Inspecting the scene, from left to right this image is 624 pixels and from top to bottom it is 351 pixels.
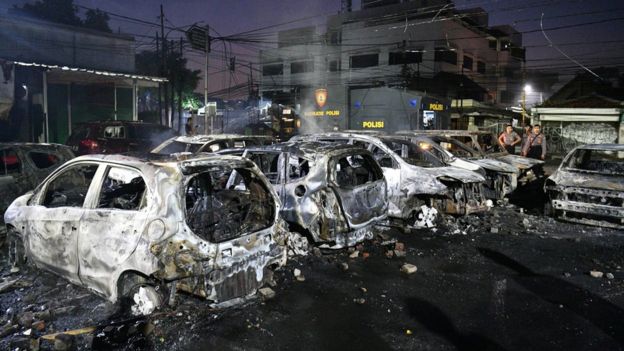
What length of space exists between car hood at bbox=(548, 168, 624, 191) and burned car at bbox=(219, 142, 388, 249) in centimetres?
416

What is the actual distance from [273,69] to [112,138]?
48134mm

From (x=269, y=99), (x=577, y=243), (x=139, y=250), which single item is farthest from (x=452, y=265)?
(x=269, y=99)

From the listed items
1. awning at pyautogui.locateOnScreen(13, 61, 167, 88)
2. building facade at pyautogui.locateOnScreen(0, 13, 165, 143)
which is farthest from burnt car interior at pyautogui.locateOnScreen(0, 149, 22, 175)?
awning at pyautogui.locateOnScreen(13, 61, 167, 88)

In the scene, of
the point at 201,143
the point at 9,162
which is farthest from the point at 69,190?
the point at 201,143

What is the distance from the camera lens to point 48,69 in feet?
54.8

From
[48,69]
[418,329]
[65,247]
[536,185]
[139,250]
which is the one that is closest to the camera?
[139,250]

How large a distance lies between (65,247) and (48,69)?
1541cm

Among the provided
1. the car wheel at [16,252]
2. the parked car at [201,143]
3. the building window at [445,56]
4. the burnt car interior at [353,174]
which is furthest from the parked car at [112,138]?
the building window at [445,56]

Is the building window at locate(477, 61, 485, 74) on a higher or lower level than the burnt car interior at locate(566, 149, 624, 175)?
higher

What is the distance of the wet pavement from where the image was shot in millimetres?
3838

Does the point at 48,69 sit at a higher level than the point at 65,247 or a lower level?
higher

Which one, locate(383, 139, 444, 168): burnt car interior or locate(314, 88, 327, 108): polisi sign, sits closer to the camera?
locate(383, 139, 444, 168): burnt car interior

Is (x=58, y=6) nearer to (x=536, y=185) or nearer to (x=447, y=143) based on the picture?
(x=447, y=143)

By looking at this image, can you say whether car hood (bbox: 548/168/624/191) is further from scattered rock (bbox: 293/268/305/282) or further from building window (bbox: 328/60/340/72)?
building window (bbox: 328/60/340/72)
